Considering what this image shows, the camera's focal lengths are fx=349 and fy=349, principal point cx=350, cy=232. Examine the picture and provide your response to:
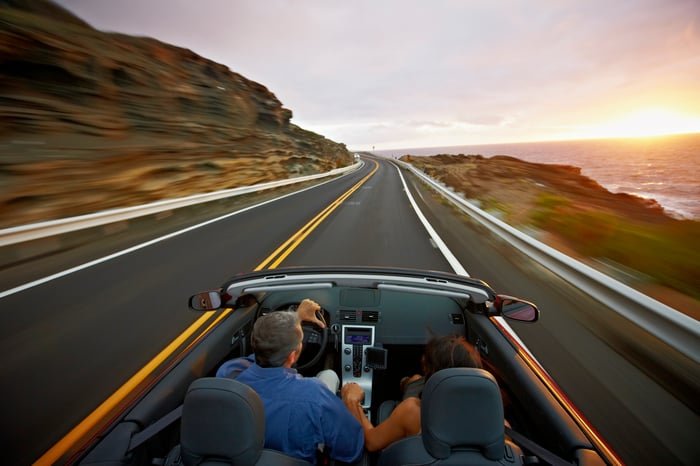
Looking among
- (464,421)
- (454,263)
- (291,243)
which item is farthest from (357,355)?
(291,243)

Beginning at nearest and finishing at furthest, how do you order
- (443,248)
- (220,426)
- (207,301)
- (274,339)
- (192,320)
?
(220,426) → (274,339) → (207,301) → (192,320) → (443,248)

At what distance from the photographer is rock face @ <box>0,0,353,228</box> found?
10461mm

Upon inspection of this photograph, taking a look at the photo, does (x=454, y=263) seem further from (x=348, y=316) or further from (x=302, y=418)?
(x=302, y=418)

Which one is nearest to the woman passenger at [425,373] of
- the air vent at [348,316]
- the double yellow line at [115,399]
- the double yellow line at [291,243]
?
the air vent at [348,316]

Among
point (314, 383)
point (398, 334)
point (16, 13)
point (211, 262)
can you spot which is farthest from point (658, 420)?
point (16, 13)

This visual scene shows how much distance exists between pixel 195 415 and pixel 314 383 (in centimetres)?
67

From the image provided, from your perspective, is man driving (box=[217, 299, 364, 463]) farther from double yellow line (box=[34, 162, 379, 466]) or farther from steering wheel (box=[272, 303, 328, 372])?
steering wheel (box=[272, 303, 328, 372])

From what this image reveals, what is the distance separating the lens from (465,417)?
1456 mm

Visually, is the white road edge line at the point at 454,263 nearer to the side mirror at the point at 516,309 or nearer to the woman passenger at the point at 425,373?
the side mirror at the point at 516,309

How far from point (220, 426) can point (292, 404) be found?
0.47 metres

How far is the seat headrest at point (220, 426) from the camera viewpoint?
1.39m

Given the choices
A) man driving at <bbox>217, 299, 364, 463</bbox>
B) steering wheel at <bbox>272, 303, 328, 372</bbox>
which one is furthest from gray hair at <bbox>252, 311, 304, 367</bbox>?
steering wheel at <bbox>272, 303, 328, 372</bbox>

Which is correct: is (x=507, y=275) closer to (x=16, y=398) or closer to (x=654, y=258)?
(x=654, y=258)

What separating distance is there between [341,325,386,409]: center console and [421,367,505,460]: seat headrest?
1.78 m
